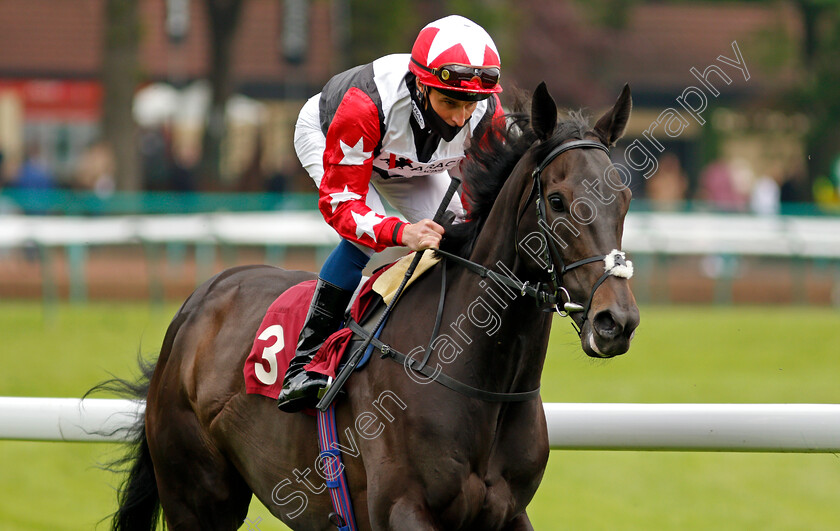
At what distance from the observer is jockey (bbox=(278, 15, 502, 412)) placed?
3707mm

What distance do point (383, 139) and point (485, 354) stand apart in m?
0.83

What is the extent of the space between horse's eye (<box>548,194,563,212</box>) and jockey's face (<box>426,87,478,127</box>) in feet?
1.87

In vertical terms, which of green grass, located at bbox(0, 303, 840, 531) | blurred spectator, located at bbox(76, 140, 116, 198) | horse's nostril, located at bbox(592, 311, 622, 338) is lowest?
blurred spectator, located at bbox(76, 140, 116, 198)

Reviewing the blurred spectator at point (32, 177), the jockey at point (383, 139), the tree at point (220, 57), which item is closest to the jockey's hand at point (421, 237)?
the jockey at point (383, 139)

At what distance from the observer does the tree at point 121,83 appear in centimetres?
1961

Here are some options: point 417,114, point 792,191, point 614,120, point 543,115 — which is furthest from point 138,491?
point 792,191

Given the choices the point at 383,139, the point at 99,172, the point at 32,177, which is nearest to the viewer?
the point at 383,139

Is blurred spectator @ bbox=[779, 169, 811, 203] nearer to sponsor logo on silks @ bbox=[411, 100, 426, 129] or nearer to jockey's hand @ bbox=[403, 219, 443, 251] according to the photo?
sponsor logo on silks @ bbox=[411, 100, 426, 129]

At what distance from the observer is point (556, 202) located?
3.39 m

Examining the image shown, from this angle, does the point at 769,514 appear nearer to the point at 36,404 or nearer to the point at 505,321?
the point at 505,321

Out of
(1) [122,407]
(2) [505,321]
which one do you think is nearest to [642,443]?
(2) [505,321]

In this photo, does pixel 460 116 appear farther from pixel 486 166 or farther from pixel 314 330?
pixel 314 330

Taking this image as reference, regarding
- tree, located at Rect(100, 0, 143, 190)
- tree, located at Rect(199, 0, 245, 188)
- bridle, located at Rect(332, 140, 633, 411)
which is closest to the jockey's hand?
bridle, located at Rect(332, 140, 633, 411)

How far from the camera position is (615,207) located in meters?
3.31
